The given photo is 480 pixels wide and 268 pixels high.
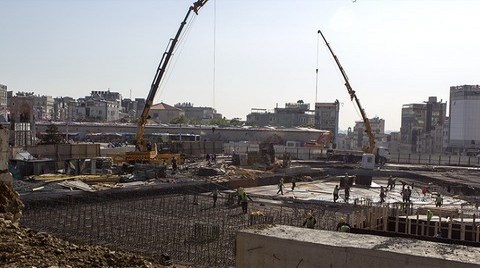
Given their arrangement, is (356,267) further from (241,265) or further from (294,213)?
A: (294,213)

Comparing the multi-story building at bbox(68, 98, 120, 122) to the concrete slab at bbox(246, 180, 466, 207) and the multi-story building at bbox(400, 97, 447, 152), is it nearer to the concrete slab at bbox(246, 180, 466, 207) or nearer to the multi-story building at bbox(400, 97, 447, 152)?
the multi-story building at bbox(400, 97, 447, 152)

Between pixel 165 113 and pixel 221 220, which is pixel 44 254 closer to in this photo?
pixel 221 220

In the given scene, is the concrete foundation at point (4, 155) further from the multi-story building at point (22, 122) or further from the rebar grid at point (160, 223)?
the multi-story building at point (22, 122)

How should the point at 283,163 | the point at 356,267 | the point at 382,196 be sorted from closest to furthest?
1. the point at 356,267
2. the point at 382,196
3. the point at 283,163

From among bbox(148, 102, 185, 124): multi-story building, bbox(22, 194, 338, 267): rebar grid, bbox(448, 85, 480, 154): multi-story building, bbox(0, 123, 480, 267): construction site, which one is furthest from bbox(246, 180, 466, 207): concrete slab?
bbox(148, 102, 185, 124): multi-story building

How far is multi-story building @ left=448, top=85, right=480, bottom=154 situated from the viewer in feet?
280

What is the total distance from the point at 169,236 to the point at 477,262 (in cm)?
1030

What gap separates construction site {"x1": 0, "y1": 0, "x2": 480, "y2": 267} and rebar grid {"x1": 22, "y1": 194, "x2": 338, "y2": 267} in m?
0.06

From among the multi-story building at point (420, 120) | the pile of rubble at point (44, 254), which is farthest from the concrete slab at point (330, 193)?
the multi-story building at point (420, 120)

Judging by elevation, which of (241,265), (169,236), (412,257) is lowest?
(169,236)

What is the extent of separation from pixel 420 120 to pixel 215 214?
9108 cm

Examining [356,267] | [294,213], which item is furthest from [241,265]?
[294,213]

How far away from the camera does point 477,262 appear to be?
590cm

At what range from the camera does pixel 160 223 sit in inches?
648
